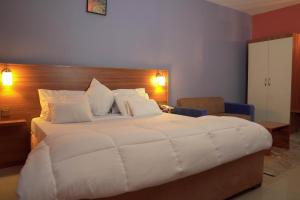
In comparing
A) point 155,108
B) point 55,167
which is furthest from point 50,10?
point 55,167

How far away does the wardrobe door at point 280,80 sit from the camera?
4.84 meters

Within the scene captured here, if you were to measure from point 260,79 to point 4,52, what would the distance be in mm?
4929

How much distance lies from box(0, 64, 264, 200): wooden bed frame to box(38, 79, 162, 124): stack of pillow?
0.15 meters

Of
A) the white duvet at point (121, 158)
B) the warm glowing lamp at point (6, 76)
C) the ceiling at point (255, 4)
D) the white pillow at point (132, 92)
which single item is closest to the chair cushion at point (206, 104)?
the white pillow at point (132, 92)

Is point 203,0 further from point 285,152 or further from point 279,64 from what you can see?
point 285,152

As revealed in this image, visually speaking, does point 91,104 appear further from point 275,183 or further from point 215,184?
point 275,183

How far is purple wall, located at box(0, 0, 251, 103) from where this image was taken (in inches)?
122

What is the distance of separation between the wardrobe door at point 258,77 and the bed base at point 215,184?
318cm

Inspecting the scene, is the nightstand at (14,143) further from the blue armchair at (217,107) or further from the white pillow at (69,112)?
the blue armchair at (217,107)

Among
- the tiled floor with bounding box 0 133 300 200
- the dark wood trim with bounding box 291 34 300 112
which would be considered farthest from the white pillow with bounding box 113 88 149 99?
the dark wood trim with bounding box 291 34 300 112

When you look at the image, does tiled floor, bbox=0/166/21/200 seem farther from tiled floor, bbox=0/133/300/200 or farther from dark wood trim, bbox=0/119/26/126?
dark wood trim, bbox=0/119/26/126

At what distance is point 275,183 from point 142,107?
71.6 inches

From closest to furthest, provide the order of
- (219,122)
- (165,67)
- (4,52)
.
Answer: (219,122) → (4,52) → (165,67)

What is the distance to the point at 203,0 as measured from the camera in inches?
Result: 193
